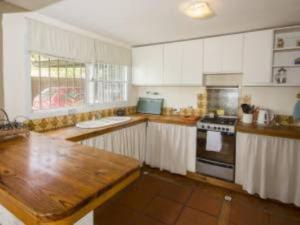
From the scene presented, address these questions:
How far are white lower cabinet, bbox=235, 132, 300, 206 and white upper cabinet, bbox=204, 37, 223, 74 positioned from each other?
A: 101cm

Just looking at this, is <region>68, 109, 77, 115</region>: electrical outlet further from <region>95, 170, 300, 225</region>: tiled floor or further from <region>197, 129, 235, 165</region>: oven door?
<region>197, 129, 235, 165</region>: oven door

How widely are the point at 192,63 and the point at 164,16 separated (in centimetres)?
106

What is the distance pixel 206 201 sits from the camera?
2.38 m

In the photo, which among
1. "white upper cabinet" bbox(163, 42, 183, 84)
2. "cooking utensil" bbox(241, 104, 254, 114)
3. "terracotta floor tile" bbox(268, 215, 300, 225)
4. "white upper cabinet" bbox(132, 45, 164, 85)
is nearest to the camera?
"terracotta floor tile" bbox(268, 215, 300, 225)

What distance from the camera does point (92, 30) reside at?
2711 millimetres

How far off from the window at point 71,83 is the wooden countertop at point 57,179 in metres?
1.13

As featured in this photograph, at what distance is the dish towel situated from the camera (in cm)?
262

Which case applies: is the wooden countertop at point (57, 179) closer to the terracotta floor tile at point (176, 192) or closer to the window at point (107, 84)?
the terracotta floor tile at point (176, 192)

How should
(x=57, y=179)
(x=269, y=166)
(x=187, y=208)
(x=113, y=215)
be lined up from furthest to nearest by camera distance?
(x=269, y=166), (x=187, y=208), (x=113, y=215), (x=57, y=179)

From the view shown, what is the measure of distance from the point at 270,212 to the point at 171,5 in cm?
244

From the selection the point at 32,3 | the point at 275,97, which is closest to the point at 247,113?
the point at 275,97

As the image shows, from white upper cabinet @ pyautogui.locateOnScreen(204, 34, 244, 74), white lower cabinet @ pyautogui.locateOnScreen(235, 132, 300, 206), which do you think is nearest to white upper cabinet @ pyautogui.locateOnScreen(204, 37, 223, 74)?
white upper cabinet @ pyautogui.locateOnScreen(204, 34, 244, 74)

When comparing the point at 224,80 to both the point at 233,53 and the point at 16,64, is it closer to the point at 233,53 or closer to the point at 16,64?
the point at 233,53

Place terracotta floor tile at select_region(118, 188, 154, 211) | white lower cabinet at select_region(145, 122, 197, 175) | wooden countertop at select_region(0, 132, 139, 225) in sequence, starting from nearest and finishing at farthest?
wooden countertop at select_region(0, 132, 139, 225) < terracotta floor tile at select_region(118, 188, 154, 211) < white lower cabinet at select_region(145, 122, 197, 175)
